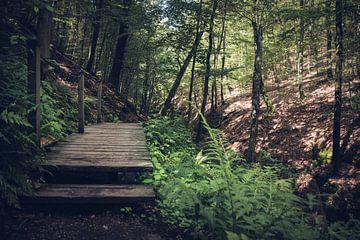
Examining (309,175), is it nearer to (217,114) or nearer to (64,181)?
(64,181)

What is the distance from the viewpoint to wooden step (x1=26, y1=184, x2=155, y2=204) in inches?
153

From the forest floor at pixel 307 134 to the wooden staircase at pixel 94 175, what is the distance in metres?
8.16

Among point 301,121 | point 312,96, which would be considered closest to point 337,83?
point 301,121

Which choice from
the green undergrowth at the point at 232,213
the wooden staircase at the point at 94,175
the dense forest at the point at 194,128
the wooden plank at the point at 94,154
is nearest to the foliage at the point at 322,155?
the dense forest at the point at 194,128

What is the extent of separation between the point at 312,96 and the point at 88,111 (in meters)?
14.8

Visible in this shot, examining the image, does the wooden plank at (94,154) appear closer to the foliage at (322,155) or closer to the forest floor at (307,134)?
the forest floor at (307,134)

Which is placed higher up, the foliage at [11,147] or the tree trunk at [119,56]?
the tree trunk at [119,56]

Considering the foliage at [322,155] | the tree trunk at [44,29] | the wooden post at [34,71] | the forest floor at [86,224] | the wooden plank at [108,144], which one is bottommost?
the foliage at [322,155]

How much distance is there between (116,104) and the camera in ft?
53.4

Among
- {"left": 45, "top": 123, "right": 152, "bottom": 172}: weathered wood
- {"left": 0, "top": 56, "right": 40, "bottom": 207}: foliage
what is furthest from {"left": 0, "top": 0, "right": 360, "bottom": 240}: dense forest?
{"left": 45, "top": 123, "right": 152, "bottom": 172}: weathered wood

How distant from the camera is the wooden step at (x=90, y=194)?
3.89 m

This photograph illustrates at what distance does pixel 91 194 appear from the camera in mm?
4047

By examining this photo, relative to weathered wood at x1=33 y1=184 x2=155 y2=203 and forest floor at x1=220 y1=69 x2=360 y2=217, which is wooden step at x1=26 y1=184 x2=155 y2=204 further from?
forest floor at x1=220 y1=69 x2=360 y2=217

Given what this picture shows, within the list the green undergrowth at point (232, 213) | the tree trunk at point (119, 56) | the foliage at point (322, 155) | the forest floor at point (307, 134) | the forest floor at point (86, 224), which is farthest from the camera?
the tree trunk at point (119, 56)
